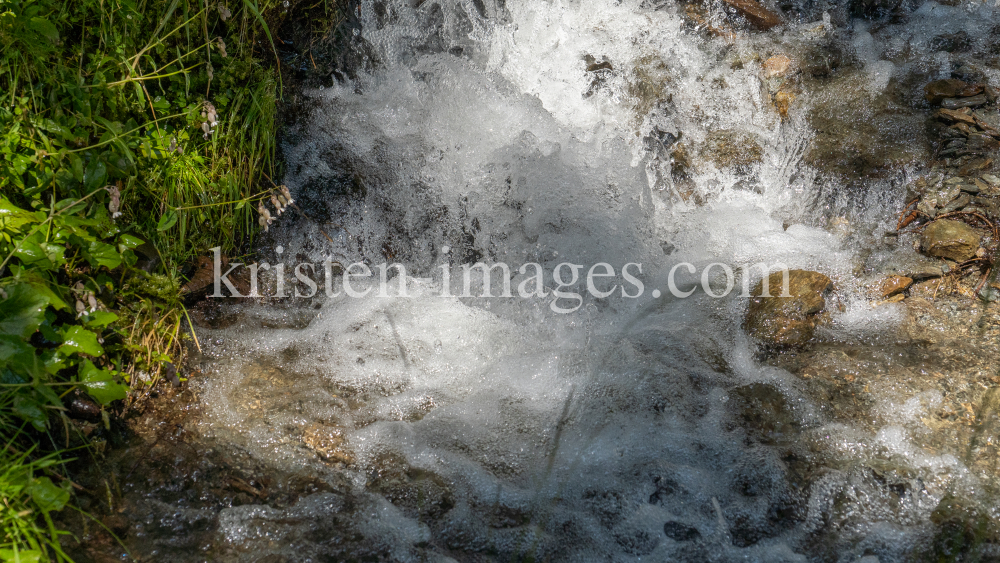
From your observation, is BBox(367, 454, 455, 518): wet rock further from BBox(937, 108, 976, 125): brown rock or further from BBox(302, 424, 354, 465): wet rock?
BBox(937, 108, 976, 125): brown rock

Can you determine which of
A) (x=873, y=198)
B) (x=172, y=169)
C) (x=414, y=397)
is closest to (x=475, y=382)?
(x=414, y=397)

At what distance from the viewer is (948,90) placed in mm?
3191

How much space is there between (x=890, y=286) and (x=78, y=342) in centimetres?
330

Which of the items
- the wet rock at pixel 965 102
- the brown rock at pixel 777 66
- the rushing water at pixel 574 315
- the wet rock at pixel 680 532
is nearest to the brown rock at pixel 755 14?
the rushing water at pixel 574 315

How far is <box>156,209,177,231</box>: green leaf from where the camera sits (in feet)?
7.29

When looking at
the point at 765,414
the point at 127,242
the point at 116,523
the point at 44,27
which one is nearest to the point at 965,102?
the point at 765,414

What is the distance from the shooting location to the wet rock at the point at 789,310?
2645mm

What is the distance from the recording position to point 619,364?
→ 8.52 feet

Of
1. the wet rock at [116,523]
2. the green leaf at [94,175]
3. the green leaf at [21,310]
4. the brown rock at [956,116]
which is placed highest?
the brown rock at [956,116]

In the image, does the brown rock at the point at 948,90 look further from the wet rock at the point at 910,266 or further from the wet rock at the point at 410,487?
the wet rock at the point at 410,487

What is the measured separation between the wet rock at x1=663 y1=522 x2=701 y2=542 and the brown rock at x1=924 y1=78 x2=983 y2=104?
109 inches

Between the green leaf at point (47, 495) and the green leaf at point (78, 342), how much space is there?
396mm

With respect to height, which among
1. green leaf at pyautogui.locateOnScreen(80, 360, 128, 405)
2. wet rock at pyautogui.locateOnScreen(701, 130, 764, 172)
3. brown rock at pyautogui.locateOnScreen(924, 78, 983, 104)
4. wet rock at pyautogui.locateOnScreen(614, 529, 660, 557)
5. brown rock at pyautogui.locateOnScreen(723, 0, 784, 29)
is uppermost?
brown rock at pyautogui.locateOnScreen(723, 0, 784, 29)

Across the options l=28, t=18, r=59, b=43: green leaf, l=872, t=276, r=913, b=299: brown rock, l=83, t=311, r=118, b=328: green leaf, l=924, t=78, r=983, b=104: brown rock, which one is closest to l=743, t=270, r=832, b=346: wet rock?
l=872, t=276, r=913, b=299: brown rock
